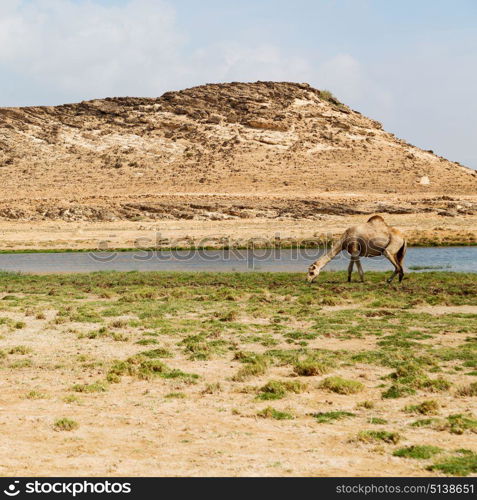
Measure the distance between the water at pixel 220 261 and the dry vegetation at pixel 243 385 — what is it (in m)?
11.4

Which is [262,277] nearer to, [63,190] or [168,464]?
[168,464]

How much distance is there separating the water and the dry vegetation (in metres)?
11.4

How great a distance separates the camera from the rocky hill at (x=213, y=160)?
63125 mm

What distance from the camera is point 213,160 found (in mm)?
79062

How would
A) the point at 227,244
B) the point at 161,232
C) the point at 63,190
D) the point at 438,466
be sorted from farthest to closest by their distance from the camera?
the point at 63,190 → the point at 161,232 → the point at 227,244 → the point at 438,466

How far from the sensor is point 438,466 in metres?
7.99

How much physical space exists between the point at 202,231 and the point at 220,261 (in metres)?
14.2

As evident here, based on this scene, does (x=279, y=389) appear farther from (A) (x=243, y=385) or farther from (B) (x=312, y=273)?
(B) (x=312, y=273)

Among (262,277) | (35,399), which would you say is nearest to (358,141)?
(262,277)

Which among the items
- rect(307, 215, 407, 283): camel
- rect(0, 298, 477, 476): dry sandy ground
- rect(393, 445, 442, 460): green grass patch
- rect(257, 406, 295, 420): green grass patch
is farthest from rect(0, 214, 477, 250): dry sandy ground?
rect(393, 445, 442, 460): green grass patch

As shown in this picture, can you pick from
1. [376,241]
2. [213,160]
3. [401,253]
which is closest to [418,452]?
[376,241]

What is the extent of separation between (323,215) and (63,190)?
27763 mm

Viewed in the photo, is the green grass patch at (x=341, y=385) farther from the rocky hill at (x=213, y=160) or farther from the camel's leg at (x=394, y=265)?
the rocky hill at (x=213, y=160)

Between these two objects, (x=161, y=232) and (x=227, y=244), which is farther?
(x=161, y=232)
